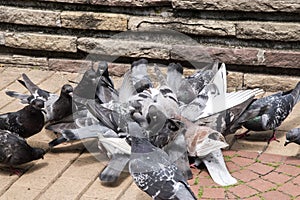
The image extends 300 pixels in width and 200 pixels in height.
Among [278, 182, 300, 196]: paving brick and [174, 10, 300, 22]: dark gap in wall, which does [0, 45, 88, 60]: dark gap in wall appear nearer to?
[174, 10, 300, 22]: dark gap in wall

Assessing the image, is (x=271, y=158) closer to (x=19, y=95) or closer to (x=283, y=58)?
(x=283, y=58)

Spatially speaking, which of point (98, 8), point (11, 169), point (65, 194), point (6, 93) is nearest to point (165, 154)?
point (65, 194)

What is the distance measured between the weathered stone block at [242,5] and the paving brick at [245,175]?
1.92m

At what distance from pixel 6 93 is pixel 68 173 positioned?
4.89ft

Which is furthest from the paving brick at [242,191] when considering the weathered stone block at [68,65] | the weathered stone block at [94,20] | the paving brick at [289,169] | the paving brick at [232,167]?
the weathered stone block at [68,65]

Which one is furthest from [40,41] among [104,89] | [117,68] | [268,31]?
[268,31]

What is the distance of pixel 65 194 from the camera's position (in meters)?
4.77

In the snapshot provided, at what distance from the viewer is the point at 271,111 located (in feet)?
18.1

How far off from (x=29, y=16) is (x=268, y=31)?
8.35ft

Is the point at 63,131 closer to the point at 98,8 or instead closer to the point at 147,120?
the point at 147,120

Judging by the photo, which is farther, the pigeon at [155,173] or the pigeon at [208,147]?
the pigeon at [208,147]

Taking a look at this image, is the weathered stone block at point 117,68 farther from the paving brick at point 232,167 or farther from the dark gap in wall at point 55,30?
the paving brick at point 232,167

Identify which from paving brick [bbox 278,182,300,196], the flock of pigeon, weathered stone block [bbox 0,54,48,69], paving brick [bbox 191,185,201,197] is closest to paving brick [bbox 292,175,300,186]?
paving brick [bbox 278,182,300,196]

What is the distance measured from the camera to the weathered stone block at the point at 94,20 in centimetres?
676
